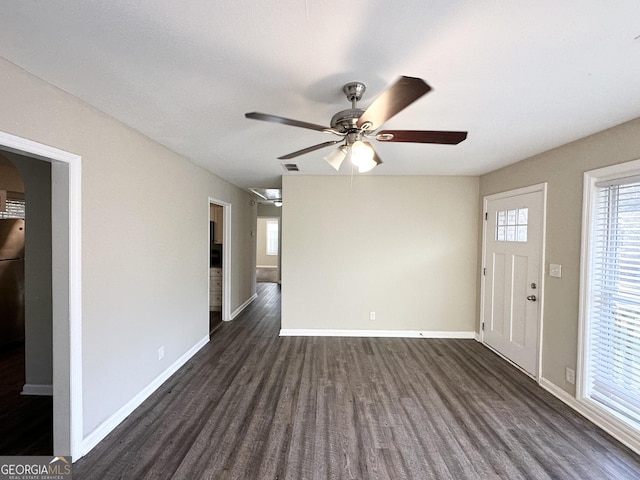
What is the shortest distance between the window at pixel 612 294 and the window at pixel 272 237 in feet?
34.1

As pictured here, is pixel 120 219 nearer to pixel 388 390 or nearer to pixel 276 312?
pixel 388 390

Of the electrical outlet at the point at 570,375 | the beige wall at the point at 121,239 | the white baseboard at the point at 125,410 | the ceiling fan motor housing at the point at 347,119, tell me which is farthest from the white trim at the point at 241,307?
the electrical outlet at the point at 570,375

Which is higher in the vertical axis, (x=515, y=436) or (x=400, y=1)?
(x=400, y=1)

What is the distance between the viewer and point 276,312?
5.55 metres

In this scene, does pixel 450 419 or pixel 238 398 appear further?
pixel 238 398

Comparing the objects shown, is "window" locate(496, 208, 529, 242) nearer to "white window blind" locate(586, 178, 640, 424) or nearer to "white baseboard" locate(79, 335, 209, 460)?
"white window blind" locate(586, 178, 640, 424)

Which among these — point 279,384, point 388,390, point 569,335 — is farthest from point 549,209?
point 279,384

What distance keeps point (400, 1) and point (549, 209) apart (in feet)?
9.13

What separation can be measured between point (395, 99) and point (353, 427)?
2.34 metres

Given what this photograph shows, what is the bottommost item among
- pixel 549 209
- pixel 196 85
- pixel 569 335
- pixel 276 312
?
pixel 276 312

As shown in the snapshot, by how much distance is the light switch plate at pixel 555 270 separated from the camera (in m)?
2.71

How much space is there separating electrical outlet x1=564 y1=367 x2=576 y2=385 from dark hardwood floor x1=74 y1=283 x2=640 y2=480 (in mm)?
242

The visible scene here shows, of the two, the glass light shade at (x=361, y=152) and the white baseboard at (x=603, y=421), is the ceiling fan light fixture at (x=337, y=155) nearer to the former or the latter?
the glass light shade at (x=361, y=152)

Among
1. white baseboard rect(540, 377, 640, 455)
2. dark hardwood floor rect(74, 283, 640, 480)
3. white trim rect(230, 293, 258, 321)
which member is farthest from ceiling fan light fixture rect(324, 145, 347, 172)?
white trim rect(230, 293, 258, 321)
